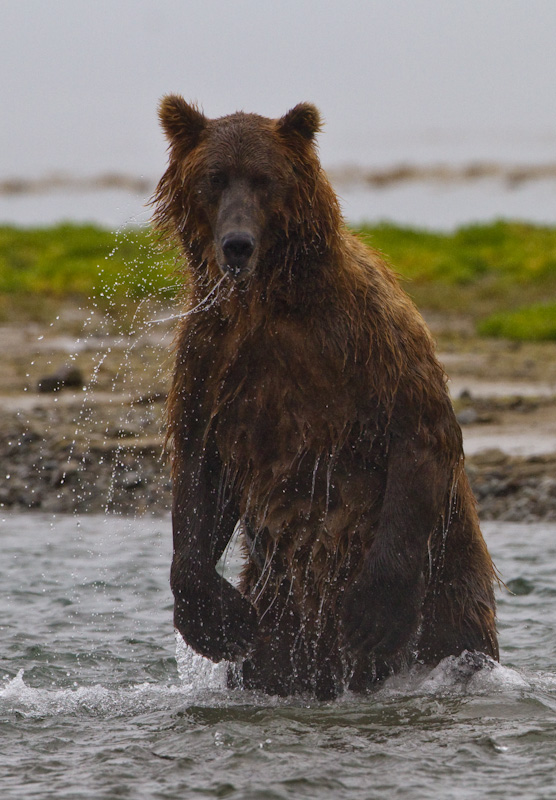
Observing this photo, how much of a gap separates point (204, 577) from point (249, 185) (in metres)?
1.49

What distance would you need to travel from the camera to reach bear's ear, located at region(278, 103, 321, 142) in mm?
4668

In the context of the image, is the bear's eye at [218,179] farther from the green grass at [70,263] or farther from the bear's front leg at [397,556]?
the green grass at [70,263]

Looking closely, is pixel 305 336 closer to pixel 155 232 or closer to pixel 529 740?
pixel 155 232

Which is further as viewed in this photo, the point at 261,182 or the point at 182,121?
the point at 182,121

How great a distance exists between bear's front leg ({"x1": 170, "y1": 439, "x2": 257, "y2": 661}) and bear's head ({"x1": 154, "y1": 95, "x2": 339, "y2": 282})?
0.81 m

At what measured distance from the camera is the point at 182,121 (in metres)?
4.76

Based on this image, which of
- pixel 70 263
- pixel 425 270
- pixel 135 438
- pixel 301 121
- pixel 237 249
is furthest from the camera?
pixel 70 263

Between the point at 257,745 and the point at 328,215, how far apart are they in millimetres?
1807

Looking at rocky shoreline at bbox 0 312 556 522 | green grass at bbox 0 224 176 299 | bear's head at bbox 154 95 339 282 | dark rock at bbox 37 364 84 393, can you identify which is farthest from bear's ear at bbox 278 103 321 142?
green grass at bbox 0 224 176 299

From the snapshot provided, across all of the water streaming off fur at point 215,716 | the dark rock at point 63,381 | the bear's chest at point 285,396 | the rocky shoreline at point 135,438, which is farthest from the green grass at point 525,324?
the bear's chest at point 285,396

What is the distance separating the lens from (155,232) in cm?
497

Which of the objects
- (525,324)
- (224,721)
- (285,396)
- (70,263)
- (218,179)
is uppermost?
(70,263)

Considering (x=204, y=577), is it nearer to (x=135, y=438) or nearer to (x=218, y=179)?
(x=218, y=179)

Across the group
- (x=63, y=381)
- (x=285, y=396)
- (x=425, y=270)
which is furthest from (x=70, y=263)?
(x=285, y=396)
